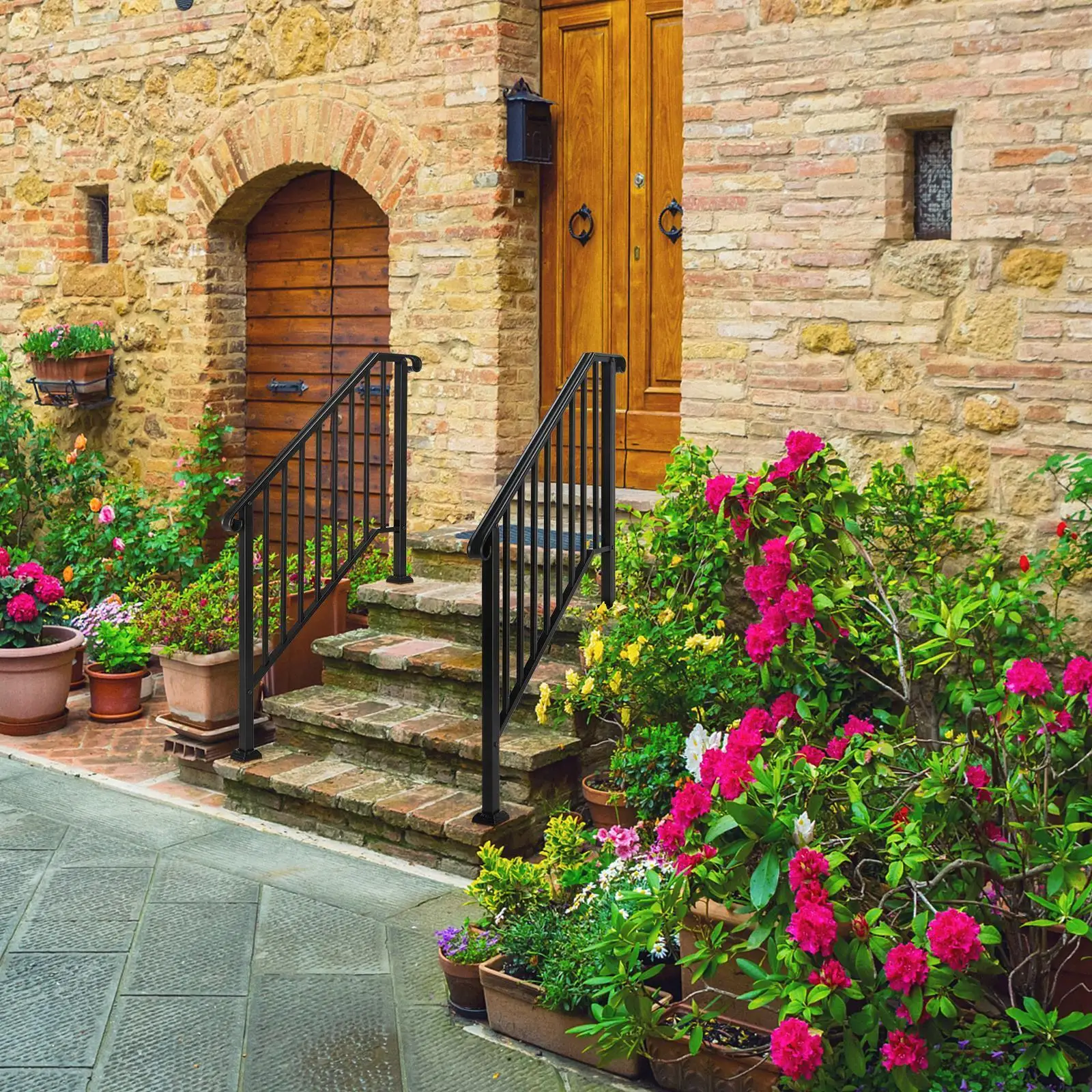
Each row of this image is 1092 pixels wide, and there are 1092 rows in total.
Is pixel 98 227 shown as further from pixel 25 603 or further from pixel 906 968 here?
pixel 906 968

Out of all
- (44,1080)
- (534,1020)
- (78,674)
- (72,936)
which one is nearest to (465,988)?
(534,1020)

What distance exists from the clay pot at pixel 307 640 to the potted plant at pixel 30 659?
43.6 inches

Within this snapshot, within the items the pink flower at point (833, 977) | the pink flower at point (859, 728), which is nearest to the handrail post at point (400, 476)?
the pink flower at point (859, 728)

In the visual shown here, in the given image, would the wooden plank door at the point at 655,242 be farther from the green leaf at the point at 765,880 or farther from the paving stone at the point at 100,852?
the green leaf at the point at 765,880

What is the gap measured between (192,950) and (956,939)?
2.28 meters

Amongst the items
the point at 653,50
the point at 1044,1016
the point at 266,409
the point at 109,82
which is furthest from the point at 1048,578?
the point at 109,82

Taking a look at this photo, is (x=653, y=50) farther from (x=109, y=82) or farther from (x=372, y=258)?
(x=109, y=82)

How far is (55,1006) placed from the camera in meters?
3.78

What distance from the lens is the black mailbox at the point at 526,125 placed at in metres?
6.34

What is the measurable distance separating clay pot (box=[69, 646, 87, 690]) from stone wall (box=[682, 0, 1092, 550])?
3.61 metres

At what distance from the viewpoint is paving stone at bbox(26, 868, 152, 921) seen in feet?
14.4

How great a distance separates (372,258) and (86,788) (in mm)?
3039

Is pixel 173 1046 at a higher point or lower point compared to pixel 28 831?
lower

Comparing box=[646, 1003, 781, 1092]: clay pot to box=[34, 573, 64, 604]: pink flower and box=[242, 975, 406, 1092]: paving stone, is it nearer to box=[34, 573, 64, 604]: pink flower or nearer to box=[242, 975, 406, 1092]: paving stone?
box=[242, 975, 406, 1092]: paving stone
